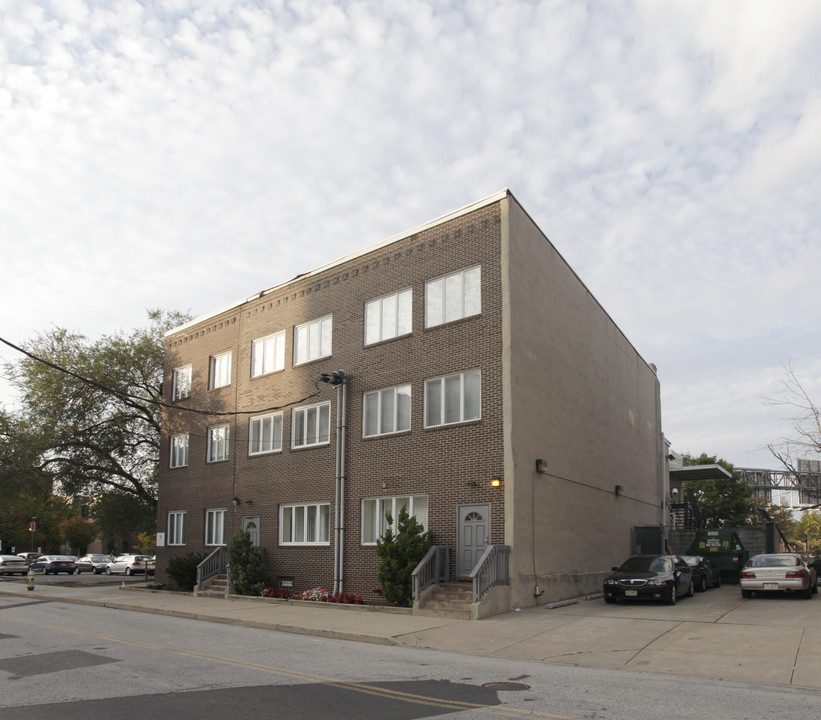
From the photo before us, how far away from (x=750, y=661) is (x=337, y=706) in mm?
6557

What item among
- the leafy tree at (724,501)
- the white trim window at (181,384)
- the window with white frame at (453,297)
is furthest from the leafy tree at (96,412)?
the leafy tree at (724,501)

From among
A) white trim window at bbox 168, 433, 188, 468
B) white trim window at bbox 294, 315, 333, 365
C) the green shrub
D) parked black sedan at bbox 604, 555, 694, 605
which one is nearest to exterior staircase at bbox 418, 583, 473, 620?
parked black sedan at bbox 604, 555, 694, 605

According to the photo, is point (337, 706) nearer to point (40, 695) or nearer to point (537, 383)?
point (40, 695)

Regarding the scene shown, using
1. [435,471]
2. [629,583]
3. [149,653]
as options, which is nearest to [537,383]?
[435,471]

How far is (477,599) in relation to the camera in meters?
16.5

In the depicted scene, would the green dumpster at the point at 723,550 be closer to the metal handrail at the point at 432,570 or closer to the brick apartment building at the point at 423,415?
the brick apartment building at the point at 423,415

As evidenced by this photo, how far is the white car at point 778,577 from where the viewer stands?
19672 millimetres

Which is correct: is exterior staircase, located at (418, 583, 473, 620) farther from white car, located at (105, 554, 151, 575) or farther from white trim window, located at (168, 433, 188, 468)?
white car, located at (105, 554, 151, 575)

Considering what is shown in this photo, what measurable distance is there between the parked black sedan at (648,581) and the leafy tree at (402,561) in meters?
4.96

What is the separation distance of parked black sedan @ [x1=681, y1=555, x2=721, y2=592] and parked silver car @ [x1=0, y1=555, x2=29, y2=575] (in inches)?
1547

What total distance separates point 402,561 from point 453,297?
7303mm

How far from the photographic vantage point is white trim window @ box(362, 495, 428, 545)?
66.9ft

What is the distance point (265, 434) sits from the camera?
26.2m

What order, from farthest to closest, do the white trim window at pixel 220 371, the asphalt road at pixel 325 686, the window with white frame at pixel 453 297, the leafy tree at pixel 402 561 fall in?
1. the white trim window at pixel 220 371
2. the window with white frame at pixel 453 297
3. the leafy tree at pixel 402 561
4. the asphalt road at pixel 325 686
